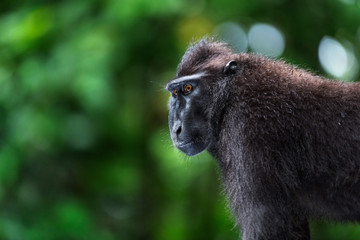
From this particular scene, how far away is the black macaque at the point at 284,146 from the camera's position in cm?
545

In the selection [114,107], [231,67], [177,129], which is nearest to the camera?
[231,67]

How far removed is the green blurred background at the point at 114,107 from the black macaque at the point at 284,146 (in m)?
1.45

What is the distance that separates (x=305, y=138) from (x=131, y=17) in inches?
134

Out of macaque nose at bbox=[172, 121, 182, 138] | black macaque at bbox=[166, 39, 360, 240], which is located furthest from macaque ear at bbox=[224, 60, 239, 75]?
macaque nose at bbox=[172, 121, 182, 138]

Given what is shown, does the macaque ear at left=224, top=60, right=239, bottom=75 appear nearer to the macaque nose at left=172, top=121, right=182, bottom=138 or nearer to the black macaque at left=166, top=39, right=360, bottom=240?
the black macaque at left=166, top=39, right=360, bottom=240

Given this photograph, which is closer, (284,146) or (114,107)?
(284,146)

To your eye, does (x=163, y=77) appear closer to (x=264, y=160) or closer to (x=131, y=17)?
(x=131, y=17)

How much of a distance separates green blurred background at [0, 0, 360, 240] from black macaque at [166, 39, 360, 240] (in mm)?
1448

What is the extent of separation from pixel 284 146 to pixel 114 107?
423cm

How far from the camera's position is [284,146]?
5.57m

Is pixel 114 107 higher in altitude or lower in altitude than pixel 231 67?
higher

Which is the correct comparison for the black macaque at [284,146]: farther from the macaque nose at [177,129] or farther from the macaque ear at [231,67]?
the macaque nose at [177,129]

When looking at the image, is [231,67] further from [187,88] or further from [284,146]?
[284,146]

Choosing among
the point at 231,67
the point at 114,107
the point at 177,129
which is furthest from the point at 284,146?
the point at 114,107
